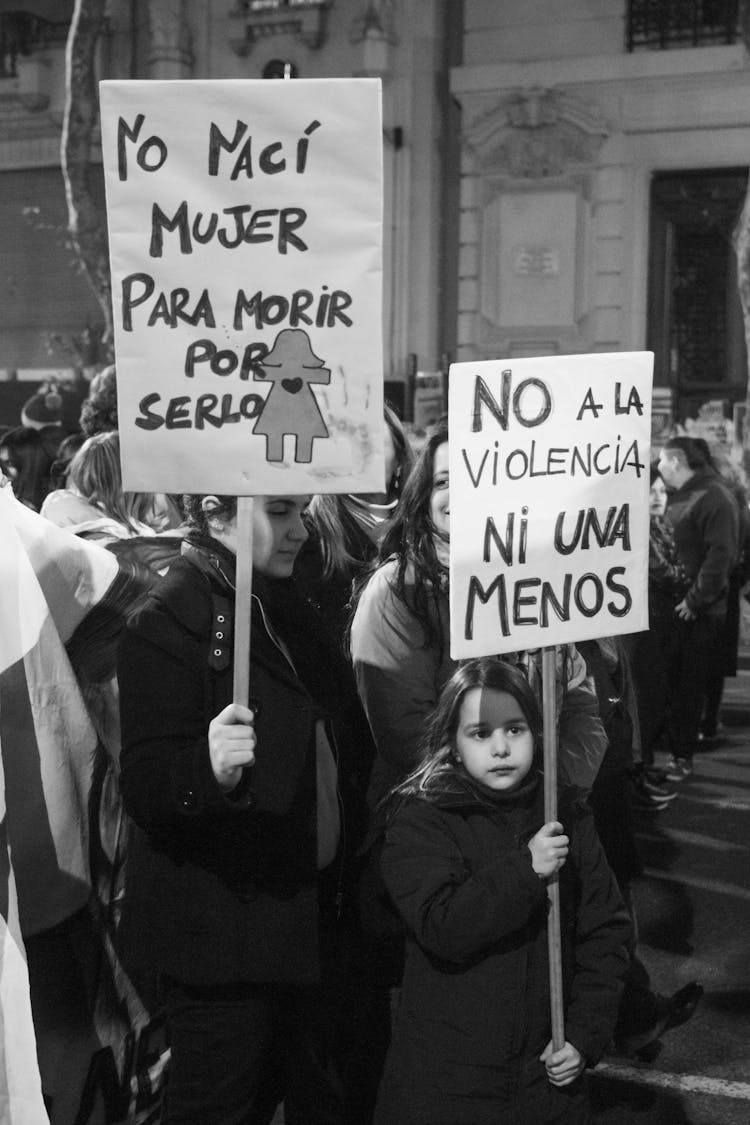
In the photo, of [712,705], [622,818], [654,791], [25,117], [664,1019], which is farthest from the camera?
[25,117]

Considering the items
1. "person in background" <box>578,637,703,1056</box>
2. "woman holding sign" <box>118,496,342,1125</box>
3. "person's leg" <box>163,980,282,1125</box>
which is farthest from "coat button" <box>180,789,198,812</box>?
"person in background" <box>578,637,703,1056</box>

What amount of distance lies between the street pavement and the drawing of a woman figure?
6.90 ft

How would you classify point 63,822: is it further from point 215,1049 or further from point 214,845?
point 215,1049

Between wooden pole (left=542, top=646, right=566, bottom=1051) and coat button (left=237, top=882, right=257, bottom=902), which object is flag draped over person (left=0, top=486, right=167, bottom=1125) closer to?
coat button (left=237, top=882, right=257, bottom=902)

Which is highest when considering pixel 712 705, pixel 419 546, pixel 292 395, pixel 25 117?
pixel 25 117

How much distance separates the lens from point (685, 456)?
8586 millimetres

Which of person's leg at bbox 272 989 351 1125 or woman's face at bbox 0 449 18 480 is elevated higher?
woman's face at bbox 0 449 18 480

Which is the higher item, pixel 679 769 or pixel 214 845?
pixel 214 845

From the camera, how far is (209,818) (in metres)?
2.75

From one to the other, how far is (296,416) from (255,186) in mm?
394

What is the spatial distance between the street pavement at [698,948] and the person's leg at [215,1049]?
1488mm

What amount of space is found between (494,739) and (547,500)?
0.47 m

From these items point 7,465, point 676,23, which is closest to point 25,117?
point 676,23

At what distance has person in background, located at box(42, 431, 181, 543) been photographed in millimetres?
4605
